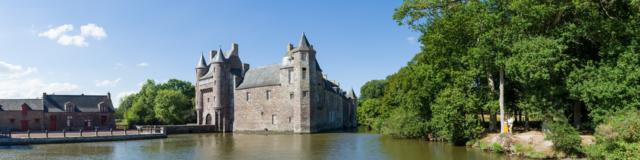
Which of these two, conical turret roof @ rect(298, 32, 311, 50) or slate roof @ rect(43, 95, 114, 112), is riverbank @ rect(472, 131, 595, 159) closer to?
conical turret roof @ rect(298, 32, 311, 50)

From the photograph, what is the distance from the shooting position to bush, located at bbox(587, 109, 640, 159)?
13.4 metres

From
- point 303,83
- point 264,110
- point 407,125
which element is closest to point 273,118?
point 264,110

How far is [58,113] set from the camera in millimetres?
47719

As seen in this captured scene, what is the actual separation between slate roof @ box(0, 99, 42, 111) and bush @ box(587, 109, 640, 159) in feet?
161

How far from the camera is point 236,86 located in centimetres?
4947

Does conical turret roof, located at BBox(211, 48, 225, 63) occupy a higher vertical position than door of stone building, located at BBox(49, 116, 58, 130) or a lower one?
higher

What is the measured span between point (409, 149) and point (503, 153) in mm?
4660

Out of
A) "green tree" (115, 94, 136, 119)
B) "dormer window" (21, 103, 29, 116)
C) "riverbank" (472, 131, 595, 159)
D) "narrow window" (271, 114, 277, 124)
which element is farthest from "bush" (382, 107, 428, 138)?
"green tree" (115, 94, 136, 119)

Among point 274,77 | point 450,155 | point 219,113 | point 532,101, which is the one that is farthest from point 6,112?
point 532,101

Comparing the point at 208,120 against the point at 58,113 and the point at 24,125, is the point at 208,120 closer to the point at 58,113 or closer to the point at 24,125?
the point at 58,113

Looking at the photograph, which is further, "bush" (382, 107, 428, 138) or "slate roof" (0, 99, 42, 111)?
"slate roof" (0, 99, 42, 111)

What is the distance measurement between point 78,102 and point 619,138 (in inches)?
1996

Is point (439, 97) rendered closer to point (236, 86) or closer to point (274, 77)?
point (274, 77)

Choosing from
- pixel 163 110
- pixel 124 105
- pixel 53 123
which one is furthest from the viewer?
pixel 124 105
